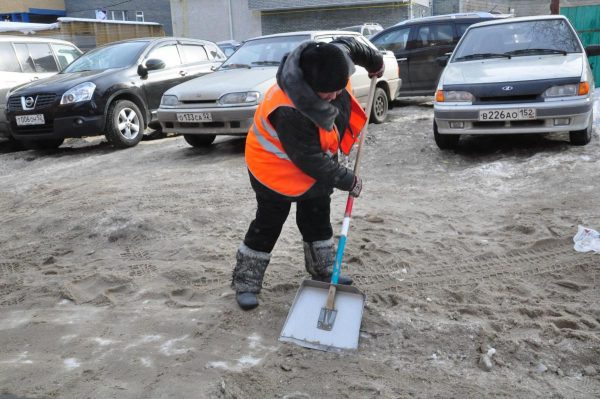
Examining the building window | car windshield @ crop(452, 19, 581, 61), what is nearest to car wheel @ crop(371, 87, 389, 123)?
car windshield @ crop(452, 19, 581, 61)

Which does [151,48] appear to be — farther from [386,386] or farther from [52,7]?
[52,7]

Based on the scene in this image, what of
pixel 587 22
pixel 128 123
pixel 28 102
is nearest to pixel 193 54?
pixel 128 123

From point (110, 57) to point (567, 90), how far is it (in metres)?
6.97

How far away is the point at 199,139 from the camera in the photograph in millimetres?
8094

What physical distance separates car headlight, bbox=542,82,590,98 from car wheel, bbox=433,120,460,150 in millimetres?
1161

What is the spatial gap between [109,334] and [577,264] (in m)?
2.96

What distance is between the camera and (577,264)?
3.71 m

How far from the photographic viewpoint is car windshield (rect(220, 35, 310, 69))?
8.07 meters

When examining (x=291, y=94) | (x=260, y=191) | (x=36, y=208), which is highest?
(x=291, y=94)

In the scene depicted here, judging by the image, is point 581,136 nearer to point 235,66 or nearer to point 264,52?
point 264,52

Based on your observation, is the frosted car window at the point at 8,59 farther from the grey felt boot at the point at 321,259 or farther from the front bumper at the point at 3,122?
the grey felt boot at the point at 321,259

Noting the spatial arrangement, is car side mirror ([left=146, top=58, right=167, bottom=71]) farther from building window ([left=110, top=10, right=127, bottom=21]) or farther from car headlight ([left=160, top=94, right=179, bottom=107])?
building window ([left=110, top=10, right=127, bottom=21])

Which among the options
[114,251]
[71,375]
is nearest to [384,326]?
[71,375]

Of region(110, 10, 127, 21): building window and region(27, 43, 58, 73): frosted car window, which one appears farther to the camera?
region(110, 10, 127, 21): building window
